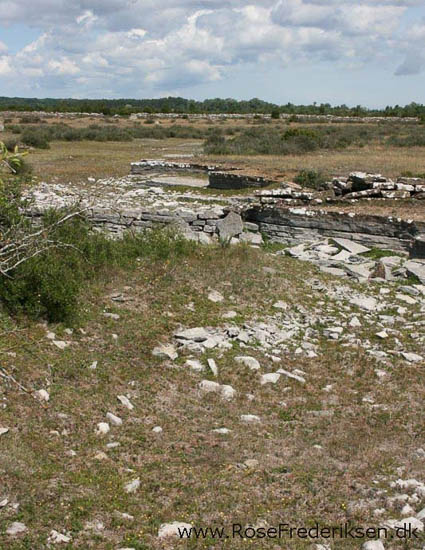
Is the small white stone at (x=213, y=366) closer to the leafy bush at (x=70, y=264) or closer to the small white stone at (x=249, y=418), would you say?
the small white stone at (x=249, y=418)

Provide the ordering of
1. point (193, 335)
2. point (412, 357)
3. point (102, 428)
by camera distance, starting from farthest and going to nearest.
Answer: point (193, 335) < point (412, 357) < point (102, 428)

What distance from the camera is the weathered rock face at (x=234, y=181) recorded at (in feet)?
50.1

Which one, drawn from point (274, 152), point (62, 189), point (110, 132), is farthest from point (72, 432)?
point (110, 132)

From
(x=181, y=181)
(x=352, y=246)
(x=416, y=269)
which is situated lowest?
(x=416, y=269)

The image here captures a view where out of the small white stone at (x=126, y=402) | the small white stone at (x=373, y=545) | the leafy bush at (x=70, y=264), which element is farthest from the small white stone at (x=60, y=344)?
the small white stone at (x=373, y=545)

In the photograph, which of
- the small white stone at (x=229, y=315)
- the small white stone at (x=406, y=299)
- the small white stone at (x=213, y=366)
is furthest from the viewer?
the small white stone at (x=406, y=299)

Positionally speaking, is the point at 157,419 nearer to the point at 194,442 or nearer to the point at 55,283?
the point at 194,442

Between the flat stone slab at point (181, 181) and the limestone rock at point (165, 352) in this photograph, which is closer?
the limestone rock at point (165, 352)

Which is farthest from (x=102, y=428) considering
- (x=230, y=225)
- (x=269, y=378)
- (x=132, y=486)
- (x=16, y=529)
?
(x=230, y=225)

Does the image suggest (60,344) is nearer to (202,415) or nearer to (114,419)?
(114,419)

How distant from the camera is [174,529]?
3.62m

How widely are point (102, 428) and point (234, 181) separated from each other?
1149 centimetres

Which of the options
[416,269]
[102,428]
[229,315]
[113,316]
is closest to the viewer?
[102,428]

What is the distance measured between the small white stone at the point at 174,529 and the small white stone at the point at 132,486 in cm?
45
